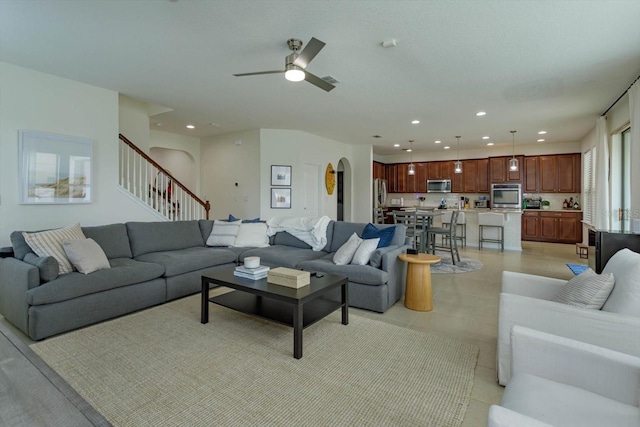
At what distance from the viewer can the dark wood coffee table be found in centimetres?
232

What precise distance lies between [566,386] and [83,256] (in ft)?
12.4

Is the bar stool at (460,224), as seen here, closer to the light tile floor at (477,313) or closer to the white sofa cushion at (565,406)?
the light tile floor at (477,313)

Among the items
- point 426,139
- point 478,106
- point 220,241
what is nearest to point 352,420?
point 220,241

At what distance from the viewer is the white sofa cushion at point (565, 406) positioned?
1.12 m

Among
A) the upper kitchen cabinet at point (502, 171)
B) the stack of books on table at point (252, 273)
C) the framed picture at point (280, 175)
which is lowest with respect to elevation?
the stack of books on table at point (252, 273)

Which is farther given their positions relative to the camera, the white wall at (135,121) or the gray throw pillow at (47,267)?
the white wall at (135,121)

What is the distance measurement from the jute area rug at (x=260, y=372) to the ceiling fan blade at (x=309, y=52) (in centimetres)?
242

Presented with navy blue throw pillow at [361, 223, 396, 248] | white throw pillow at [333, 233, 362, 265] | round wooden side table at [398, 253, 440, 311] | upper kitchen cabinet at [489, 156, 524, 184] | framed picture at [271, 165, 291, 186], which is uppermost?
upper kitchen cabinet at [489, 156, 524, 184]

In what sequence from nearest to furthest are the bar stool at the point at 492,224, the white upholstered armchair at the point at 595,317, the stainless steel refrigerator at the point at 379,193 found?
1. the white upholstered armchair at the point at 595,317
2. the bar stool at the point at 492,224
3. the stainless steel refrigerator at the point at 379,193

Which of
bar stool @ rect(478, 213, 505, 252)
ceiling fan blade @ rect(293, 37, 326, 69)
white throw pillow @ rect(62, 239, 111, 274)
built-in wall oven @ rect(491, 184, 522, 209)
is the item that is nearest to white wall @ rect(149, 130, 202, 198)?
white throw pillow @ rect(62, 239, 111, 274)

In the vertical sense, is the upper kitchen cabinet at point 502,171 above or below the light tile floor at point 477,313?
above

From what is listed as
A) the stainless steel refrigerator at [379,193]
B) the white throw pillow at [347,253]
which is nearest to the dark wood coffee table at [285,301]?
the white throw pillow at [347,253]

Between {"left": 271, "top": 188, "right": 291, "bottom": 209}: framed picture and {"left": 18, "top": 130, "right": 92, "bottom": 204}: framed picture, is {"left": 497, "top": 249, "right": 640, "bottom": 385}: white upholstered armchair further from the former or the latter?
{"left": 271, "top": 188, "right": 291, "bottom": 209}: framed picture

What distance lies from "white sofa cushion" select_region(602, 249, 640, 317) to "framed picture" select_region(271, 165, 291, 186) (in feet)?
18.8
